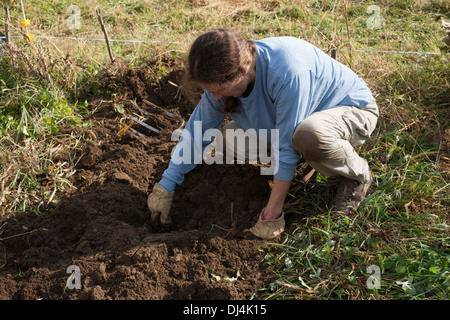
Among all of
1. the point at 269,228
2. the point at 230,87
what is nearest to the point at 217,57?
the point at 230,87

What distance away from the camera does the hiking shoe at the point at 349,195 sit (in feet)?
7.75

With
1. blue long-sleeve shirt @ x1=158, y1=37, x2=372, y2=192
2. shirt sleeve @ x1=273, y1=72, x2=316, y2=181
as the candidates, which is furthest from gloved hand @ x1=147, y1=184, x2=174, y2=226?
shirt sleeve @ x1=273, y1=72, x2=316, y2=181

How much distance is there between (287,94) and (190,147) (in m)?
0.77

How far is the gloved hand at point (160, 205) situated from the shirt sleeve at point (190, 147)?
4 centimetres

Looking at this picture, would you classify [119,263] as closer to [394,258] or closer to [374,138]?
[394,258]

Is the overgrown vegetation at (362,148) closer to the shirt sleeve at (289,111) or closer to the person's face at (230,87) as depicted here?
the shirt sleeve at (289,111)

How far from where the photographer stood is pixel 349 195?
2367 millimetres

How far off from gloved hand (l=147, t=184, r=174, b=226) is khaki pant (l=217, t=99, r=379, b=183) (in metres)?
0.84

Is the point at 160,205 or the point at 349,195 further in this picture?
the point at 160,205

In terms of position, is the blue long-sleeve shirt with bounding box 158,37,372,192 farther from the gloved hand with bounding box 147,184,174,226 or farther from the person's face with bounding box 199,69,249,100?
the gloved hand with bounding box 147,184,174,226

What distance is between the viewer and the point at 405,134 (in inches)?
113

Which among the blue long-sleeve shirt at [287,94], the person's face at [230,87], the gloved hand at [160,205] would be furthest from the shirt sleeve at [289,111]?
the gloved hand at [160,205]

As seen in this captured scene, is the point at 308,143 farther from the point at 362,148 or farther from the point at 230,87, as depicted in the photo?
the point at 362,148

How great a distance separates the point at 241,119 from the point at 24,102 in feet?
5.94
